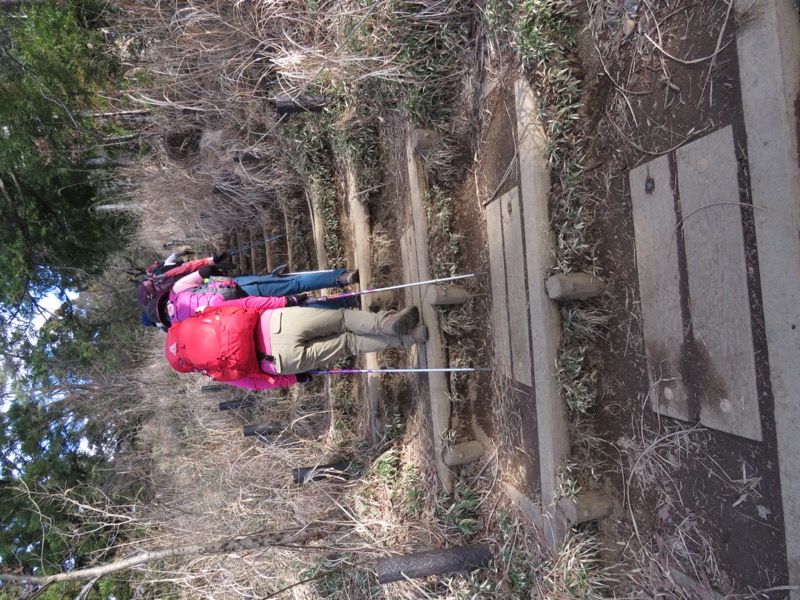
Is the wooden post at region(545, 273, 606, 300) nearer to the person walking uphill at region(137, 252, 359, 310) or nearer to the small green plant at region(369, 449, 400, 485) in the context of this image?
the person walking uphill at region(137, 252, 359, 310)

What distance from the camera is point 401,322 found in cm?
424

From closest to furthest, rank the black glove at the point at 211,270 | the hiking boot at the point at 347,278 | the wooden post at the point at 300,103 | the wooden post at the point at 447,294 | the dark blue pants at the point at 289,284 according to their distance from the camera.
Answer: the wooden post at the point at 447,294 → the black glove at the point at 211,270 → the dark blue pants at the point at 289,284 → the hiking boot at the point at 347,278 → the wooden post at the point at 300,103

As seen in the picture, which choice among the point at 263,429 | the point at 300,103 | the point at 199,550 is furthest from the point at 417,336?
the point at 263,429

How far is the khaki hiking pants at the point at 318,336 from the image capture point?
4.02m

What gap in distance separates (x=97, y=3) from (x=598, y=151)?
37.0 ft

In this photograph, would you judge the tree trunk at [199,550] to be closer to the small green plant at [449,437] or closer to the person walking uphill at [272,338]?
the person walking uphill at [272,338]

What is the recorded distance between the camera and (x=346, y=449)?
5.99 metres

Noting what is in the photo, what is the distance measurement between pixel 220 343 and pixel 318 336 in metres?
0.89

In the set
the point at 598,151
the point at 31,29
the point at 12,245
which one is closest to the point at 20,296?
the point at 12,245

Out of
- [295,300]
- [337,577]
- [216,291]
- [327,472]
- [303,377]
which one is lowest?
[337,577]

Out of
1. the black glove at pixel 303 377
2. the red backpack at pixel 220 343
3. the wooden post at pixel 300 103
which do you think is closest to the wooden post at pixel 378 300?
the black glove at pixel 303 377

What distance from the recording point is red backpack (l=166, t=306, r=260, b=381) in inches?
146

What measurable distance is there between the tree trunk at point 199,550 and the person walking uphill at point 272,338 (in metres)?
1.84

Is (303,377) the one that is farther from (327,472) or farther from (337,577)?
(337,577)
